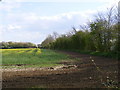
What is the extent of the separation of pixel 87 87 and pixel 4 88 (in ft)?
8.40

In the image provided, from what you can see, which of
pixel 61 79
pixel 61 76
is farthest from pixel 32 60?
pixel 61 79

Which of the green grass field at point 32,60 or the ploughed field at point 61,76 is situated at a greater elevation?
the green grass field at point 32,60

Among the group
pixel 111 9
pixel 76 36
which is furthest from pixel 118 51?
pixel 76 36

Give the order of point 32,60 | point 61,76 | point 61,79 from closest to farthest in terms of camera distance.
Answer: point 61,79
point 61,76
point 32,60

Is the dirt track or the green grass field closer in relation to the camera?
the dirt track

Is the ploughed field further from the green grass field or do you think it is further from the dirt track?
the green grass field

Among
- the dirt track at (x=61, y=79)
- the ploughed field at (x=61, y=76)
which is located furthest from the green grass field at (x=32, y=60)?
the dirt track at (x=61, y=79)

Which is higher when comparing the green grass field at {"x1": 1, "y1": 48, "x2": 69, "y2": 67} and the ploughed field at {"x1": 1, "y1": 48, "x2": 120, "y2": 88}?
the green grass field at {"x1": 1, "y1": 48, "x2": 69, "y2": 67}

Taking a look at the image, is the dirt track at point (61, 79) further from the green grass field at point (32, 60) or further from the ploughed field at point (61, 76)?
the green grass field at point (32, 60)

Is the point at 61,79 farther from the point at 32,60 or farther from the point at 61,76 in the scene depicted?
the point at 32,60

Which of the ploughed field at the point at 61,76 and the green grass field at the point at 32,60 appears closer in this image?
the ploughed field at the point at 61,76

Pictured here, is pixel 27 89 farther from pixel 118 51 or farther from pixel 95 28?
pixel 95 28

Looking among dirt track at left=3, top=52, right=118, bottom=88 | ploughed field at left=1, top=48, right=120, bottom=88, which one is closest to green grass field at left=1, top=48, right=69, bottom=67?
ploughed field at left=1, top=48, right=120, bottom=88

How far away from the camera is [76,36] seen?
1698 inches
